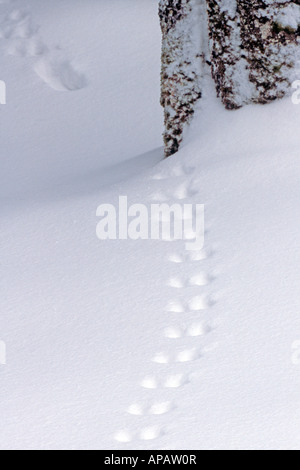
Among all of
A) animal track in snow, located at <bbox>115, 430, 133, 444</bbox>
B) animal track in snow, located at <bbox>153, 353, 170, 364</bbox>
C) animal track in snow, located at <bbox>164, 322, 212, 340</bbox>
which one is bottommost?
animal track in snow, located at <bbox>115, 430, 133, 444</bbox>

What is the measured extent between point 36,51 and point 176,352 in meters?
2.62

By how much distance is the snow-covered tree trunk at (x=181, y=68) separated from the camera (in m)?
2.82

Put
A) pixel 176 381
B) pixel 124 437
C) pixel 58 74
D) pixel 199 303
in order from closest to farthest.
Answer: pixel 124 437 → pixel 176 381 → pixel 199 303 → pixel 58 74

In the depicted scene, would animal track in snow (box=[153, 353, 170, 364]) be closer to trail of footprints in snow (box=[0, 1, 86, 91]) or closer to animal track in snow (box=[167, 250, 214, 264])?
animal track in snow (box=[167, 250, 214, 264])

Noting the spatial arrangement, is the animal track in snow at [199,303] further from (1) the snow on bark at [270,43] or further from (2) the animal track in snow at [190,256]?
(1) the snow on bark at [270,43]

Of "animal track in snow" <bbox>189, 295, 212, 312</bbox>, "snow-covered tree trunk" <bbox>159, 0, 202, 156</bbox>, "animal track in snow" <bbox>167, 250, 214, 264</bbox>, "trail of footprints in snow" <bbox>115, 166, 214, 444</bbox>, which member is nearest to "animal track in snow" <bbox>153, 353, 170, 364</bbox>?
"trail of footprints in snow" <bbox>115, 166, 214, 444</bbox>

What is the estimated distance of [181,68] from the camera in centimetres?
284

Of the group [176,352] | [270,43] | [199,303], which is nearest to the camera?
[176,352]

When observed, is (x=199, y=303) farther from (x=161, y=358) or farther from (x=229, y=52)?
(x=229, y=52)

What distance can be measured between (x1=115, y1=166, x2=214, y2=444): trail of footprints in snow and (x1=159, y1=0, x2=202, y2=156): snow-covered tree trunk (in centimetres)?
70

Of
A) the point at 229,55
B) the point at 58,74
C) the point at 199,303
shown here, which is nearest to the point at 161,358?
the point at 199,303

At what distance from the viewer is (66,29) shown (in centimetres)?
423

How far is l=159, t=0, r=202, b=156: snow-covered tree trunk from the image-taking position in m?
2.82

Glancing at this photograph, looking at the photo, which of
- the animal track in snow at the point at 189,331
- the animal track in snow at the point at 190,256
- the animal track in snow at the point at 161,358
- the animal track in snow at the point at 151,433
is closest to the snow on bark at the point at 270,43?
the animal track in snow at the point at 190,256
